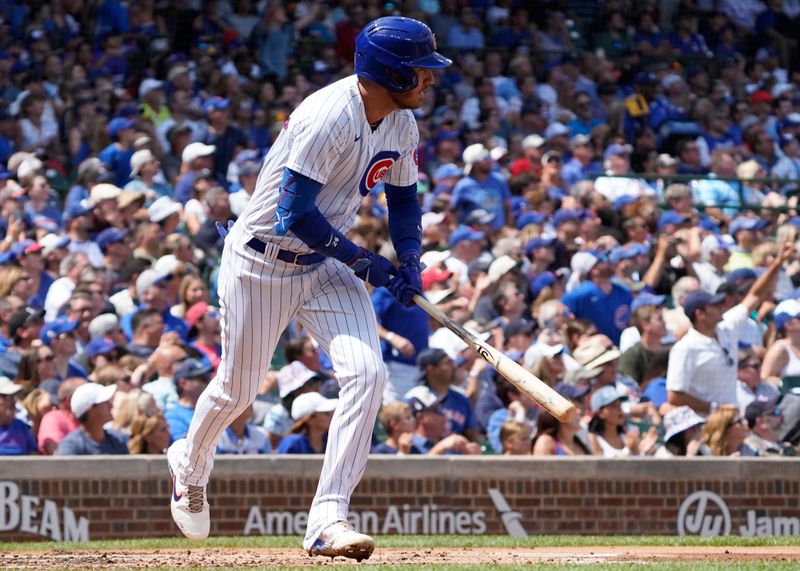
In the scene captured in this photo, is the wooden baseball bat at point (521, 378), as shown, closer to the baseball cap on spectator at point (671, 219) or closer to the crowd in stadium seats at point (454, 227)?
the crowd in stadium seats at point (454, 227)

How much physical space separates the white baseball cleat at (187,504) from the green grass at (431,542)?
0.89m

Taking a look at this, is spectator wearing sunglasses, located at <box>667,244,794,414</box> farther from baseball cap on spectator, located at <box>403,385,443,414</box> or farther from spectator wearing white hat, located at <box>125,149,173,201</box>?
spectator wearing white hat, located at <box>125,149,173,201</box>

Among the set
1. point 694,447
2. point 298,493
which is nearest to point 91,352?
point 298,493

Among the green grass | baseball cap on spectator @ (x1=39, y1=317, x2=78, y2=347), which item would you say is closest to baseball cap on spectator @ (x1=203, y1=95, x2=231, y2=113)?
baseball cap on spectator @ (x1=39, y1=317, x2=78, y2=347)

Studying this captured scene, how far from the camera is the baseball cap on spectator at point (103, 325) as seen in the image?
390 inches

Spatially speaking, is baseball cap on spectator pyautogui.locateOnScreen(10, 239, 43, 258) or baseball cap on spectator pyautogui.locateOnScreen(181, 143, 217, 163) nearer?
baseball cap on spectator pyautogui.locateOnScreen(10, 239, 43, 258)

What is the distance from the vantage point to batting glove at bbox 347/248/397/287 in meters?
5.93

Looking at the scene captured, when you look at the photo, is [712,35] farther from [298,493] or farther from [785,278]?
[298,493]

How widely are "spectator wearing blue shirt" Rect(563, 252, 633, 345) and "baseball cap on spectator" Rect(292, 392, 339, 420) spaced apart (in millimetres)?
2915

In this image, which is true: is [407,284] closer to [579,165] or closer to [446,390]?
[446,390]

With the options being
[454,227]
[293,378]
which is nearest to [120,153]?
[454,227]

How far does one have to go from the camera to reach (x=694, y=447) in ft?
31.4

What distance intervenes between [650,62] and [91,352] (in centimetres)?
1152

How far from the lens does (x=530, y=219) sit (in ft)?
41.9
